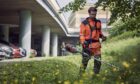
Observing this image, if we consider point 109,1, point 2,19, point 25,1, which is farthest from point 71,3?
point 2,19

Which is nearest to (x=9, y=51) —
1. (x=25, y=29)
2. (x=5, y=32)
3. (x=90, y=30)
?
(x=25, y=29)

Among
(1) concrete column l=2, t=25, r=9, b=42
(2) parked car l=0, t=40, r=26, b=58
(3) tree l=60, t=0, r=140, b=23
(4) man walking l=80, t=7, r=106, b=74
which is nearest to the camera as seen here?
(4) man walking l=80, t=7, r=106, b=74

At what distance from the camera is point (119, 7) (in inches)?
480

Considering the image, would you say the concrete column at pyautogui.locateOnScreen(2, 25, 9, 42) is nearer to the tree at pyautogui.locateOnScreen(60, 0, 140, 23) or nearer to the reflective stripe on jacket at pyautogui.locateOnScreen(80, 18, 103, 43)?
the tree at pyautogui.locateOnScreen(60, 0, 140, 23)

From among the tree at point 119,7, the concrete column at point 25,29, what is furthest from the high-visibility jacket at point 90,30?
the concrete column at point 25,29

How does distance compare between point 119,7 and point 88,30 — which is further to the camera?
point 119,7

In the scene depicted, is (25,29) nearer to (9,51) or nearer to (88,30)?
(9,51)

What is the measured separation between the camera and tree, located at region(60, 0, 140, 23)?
12.0m

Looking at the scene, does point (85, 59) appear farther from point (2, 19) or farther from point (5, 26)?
point (5, 26)

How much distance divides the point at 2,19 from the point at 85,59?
130 feet

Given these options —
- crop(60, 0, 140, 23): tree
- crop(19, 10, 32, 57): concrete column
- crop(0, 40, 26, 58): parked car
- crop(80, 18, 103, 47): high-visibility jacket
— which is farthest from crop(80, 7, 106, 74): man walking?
crop(19, 10, 32, 57): concrete column

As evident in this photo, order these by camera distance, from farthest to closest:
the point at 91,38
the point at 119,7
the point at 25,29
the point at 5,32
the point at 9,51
Result: 1. the point at 5,32
2. the point at 25,29
3. the point at 9,51
4. the point at 119,7
5. the point at 91,38

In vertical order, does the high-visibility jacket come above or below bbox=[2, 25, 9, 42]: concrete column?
above

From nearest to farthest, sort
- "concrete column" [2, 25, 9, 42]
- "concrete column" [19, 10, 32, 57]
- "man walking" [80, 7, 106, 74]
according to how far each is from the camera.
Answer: "man walking" [80, 7, 106, 74]
"concrete column" [19, 10, 32, 57]
"concrete column" [2, 25, 9, 42]
